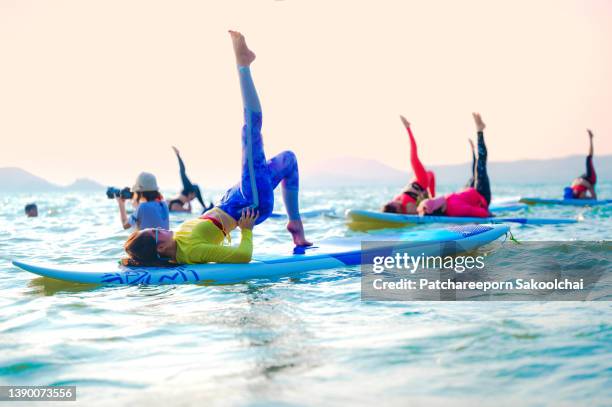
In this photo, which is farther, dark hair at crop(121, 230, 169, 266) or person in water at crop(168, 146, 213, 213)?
person in water at crop(168, 146, 213, 213)

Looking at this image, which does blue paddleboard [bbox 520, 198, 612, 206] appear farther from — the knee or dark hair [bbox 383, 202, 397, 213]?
the knee

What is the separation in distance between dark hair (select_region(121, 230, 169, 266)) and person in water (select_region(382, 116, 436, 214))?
7097 millimetres

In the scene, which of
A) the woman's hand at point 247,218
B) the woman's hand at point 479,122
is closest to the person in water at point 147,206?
the woman's hand at point 247,218

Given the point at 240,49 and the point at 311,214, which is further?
the point at 311,214

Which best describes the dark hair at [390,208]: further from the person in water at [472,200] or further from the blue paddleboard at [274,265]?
the blue paddleboard at [274,265]

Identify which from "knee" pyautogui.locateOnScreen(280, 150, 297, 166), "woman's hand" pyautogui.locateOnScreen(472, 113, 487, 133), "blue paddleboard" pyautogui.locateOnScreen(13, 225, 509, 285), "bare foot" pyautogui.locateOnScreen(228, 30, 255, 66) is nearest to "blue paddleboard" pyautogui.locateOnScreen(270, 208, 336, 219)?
"woman's hand" pyautogui.locateOnScreen(472, 113, 487, 133)

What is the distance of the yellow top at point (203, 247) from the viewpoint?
5961 mm

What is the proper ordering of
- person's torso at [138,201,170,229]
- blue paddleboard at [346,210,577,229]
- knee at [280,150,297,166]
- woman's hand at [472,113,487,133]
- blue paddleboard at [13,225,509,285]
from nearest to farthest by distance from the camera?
1. blue paddleboard at [13,225,509,285]
2. knee at [280,150,297,166]
3. person's torso at [138,201,170,229]
4. blue paddleboard at [346,210,577,229]
5. woman's hand at [472,113,487,133]

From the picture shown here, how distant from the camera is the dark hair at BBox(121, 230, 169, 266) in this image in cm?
586

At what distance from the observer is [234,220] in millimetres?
6152

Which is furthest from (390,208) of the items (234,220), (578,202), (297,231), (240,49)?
(578,202)

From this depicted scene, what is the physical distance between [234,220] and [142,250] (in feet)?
3.43

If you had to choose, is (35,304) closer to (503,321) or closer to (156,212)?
(156,212)

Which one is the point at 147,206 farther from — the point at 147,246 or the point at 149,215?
the point at 147,246
